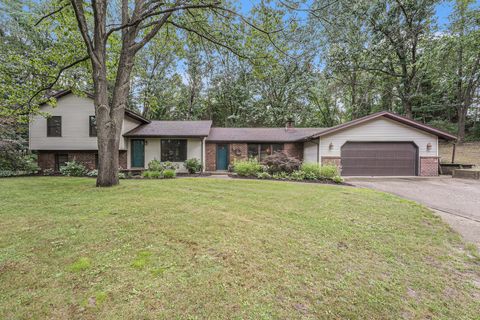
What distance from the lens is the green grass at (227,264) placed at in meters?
1.95

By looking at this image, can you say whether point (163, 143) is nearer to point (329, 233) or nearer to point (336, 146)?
point (336, 146)

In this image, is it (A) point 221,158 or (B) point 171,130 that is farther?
(A) point 221,158

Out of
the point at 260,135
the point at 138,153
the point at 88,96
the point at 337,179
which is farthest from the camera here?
the point at 260,135

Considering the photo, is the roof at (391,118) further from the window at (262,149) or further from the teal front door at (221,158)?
the teal front door at (221,158)

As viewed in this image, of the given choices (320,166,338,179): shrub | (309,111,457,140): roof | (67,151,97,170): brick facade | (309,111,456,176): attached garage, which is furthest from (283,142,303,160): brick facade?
(67,151,97,170): brick facade

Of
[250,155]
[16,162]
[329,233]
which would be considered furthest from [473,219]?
[16,162]

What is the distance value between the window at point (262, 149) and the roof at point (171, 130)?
3.32 m

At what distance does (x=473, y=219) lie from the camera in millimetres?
4773

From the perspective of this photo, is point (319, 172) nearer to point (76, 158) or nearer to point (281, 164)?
point (281, 164)

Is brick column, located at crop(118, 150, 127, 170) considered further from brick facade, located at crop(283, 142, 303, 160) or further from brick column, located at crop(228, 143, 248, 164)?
brick facade, located at crop(283, 142, 303, 160)

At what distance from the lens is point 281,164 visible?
1084cm

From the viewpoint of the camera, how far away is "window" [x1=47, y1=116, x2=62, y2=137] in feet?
42.4

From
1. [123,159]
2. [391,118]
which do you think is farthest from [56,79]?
[391,118]

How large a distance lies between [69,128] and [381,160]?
1882 cm
